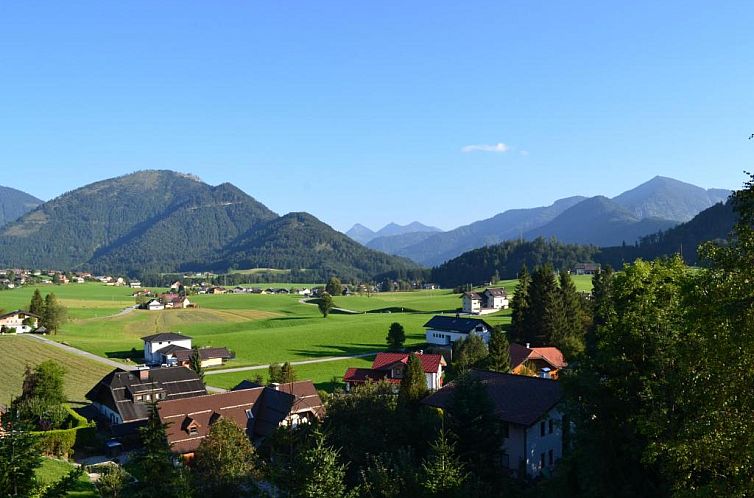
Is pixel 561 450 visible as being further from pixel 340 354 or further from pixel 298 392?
pixel 340 354

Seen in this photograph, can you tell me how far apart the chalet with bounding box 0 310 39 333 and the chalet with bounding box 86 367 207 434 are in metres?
63.1

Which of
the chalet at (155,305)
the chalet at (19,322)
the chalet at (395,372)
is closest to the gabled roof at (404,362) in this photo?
the chalet at (395,372)

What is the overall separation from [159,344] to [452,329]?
4434 cm

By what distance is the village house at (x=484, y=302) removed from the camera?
126 meters

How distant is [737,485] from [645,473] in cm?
805

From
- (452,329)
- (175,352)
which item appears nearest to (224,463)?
(175,352)

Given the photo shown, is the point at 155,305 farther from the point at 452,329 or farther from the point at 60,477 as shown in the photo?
the point at 60,477

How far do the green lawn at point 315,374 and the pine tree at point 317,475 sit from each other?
40933mm

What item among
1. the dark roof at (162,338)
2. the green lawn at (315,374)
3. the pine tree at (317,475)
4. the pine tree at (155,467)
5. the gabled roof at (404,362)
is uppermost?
the pine tree at (155,467)

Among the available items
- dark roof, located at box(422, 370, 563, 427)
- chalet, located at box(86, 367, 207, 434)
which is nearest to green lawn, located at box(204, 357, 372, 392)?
chalet, located at box(86, 367, 207, 434)

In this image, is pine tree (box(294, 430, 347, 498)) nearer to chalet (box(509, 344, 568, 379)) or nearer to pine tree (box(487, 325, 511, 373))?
pine tree (box(487, 325, 511, 373))

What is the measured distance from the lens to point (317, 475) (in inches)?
640

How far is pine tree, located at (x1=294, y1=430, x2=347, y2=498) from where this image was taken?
53.3 ft

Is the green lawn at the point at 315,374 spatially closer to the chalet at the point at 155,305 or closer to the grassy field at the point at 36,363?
the grassy field at the point at 36,363
